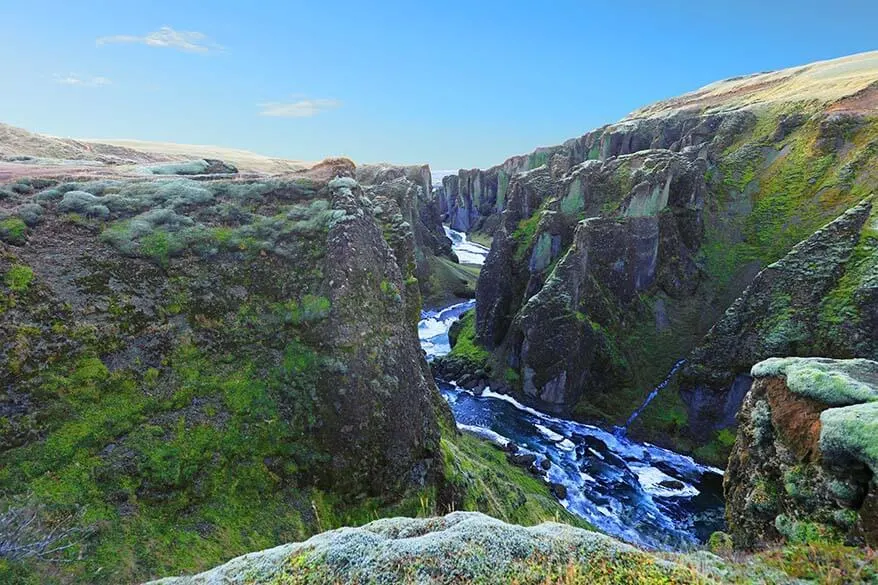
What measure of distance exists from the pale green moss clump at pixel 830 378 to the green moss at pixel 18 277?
31.0 m

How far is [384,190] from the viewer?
102812mm

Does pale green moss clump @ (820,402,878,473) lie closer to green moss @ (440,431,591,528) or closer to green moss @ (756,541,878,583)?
green moss @ (756,541,878,583)

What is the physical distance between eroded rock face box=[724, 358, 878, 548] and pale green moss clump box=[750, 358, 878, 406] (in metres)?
0.03

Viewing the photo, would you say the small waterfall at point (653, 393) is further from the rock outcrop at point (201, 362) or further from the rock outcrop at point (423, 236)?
the rock outcrop at point (201, 362)

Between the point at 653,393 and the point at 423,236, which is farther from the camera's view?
the point at 423,236

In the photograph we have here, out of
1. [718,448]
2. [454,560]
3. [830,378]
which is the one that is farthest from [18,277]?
[718,448]

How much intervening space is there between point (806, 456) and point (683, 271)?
5001 centimetres

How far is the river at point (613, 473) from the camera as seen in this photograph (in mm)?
38625

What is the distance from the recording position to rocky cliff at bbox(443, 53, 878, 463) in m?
44.9

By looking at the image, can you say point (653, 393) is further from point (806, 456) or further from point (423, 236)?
point (423, 236)

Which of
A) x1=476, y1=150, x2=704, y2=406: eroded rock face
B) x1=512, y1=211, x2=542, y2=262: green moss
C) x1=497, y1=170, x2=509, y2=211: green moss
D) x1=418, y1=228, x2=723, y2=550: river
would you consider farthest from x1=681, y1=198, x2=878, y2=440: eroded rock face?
x1=497, y1=170, x2=509, y2=211: green moss

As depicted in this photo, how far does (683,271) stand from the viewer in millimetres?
60531

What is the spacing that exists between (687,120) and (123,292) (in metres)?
119

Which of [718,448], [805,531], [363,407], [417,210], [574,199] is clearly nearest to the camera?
[805,531]
